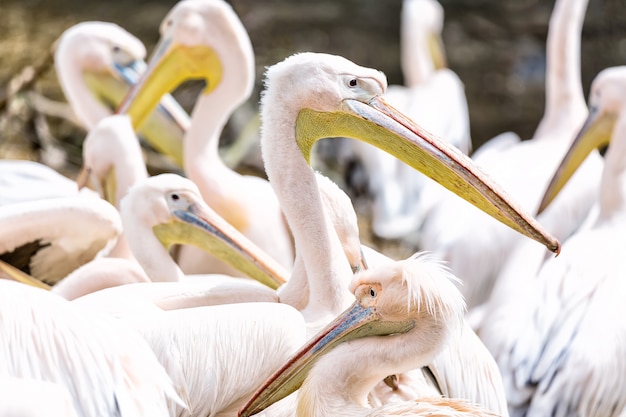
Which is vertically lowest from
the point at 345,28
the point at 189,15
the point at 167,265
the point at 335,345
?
the point at 345,28

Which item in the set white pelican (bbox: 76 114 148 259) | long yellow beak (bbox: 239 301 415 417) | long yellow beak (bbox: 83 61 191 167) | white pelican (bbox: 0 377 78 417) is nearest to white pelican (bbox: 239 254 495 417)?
long yellow beak (bbox: 239 301 415 417)

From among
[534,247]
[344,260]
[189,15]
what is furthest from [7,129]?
[344,260]

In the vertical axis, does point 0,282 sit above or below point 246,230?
above

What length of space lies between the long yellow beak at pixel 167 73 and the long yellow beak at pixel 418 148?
1255mm

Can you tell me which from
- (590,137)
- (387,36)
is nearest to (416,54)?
(387,36)

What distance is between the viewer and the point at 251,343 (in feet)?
8.74

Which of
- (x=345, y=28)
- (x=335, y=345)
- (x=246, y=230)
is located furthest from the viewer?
(x=345, y=28)

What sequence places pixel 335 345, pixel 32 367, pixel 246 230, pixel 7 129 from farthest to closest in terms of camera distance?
pixel 7 129 → pixel 246 230 → pixel 335 345 → pixel 32 367

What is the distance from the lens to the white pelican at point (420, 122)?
6457mm

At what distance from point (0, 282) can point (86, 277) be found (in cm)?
81

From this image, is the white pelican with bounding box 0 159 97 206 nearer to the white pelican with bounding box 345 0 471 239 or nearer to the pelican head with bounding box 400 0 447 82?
the white pelican with bounding box 345 0 471 239

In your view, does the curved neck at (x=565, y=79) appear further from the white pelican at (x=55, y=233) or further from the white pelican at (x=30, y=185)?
the white pelican at (x=55, y=233)

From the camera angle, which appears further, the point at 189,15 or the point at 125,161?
the point at 189,15

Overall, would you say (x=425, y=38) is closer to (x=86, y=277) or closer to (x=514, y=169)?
(x=514, y=169)
